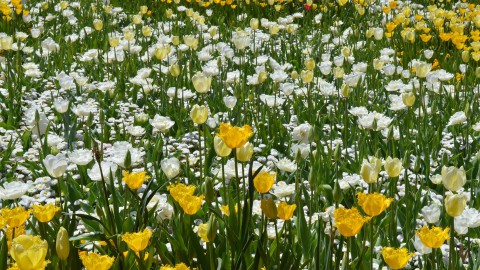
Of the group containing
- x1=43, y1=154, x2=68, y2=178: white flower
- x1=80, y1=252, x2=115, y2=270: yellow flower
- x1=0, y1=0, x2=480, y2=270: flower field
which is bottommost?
x1=0, y1=0, x2=480, y2=270: flower field

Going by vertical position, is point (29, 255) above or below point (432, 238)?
above

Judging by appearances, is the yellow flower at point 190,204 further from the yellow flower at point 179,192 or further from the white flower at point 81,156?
the white flower at point 81,156

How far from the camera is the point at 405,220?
8.47ft

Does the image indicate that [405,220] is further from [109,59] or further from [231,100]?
[109,59]

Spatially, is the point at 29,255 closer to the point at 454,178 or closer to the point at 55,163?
the point at 55,163

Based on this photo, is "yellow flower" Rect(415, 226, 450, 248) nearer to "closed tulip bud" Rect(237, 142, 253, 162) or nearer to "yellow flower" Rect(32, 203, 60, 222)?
"closed tulip bud" Rect(237, 142, 253, 162)

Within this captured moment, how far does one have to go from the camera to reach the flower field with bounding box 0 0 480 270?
178 cm

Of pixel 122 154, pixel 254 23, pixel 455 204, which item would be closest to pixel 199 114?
pixel 122 154

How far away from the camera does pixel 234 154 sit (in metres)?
1.87

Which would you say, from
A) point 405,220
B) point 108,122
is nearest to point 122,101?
point 108,122

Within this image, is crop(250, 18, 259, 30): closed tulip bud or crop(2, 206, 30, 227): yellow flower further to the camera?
crop(250, 18, 259, 30): closed tulip bud

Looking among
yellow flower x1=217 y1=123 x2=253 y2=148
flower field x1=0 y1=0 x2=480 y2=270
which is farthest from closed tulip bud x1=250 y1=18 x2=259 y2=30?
yellow flower x1=217 y1=123 x2=253 y2=148

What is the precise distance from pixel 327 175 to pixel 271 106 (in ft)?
3.72

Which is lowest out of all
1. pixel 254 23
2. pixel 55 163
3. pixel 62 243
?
pixel 254 23
